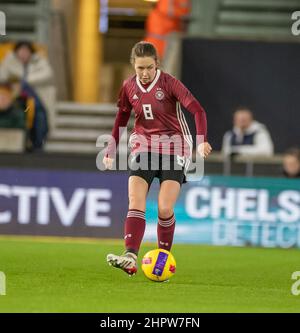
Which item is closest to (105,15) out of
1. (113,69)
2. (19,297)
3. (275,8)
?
(113,69)

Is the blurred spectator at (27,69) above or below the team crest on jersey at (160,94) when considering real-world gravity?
above

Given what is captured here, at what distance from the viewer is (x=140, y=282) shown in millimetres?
9617

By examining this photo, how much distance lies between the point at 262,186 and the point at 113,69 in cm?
1302

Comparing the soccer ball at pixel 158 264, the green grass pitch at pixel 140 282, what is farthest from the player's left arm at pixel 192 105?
the green grass pitch at pixel 140 282

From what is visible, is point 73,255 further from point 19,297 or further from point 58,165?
point 19,297

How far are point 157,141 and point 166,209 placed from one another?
60 centimetres

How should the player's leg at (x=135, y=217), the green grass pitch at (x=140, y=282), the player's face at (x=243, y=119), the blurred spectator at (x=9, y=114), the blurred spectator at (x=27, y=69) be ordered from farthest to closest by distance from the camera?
the blurred spectator at (x=27, y=69) < the blurred spectator at (x=9, y=114) < the player's face at (x=243, y=119) < the player's leg at (x=135, y=217) < the green grass pitch at (x=140, y=282)

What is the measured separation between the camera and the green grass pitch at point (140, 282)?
26.6 ft

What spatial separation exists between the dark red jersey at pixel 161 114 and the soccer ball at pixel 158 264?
0.93 meters

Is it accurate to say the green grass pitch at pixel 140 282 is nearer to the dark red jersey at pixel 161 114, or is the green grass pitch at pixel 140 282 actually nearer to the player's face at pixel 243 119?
the dark red jersey at pixel 161 114

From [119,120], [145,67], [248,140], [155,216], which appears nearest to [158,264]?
[119,120]

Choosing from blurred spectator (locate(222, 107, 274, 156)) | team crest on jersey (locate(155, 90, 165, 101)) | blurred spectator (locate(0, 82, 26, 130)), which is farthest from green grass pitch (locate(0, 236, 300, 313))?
blurred spectator (locate(0, 82, 26, 130))

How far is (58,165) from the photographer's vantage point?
49.4 feet

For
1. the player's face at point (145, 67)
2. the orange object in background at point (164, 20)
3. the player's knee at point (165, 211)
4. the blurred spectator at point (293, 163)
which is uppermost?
the orange object in background at point (164, 20)
